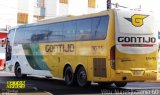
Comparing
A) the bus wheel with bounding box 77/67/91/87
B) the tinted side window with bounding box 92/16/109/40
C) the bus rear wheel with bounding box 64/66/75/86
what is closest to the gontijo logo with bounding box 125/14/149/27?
the tinted side window with bounding box 92/16/109/40

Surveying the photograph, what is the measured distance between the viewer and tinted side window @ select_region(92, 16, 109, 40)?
62.0 ft

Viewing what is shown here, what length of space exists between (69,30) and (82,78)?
2285 mm

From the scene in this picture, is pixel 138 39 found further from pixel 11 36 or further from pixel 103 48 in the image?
pixel 11 36

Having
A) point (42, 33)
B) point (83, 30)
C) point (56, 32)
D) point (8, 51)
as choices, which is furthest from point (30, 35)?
point (83, 30)

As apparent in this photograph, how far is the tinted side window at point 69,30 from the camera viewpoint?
2100cm

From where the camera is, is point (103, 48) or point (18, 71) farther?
point (18, 71)

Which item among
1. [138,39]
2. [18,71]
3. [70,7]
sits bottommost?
[18,71]

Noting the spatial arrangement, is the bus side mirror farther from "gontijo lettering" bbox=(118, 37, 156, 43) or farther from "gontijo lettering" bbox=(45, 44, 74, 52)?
"gontijo lettering" bbox=(118, 37, 156, 43)

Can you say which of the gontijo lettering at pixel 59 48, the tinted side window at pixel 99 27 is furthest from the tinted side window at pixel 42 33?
the tinted side window at pixel 99 27

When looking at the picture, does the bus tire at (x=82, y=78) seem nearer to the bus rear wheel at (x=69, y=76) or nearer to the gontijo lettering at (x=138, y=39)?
the bus rear wheel at (x=69, y=76)

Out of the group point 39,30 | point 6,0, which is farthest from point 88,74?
point 6,0

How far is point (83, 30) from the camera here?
20.3 m

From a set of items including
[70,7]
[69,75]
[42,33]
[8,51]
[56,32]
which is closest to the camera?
[69,75]

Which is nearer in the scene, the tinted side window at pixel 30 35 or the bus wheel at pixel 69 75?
the bus wheel at pixel 69 75
